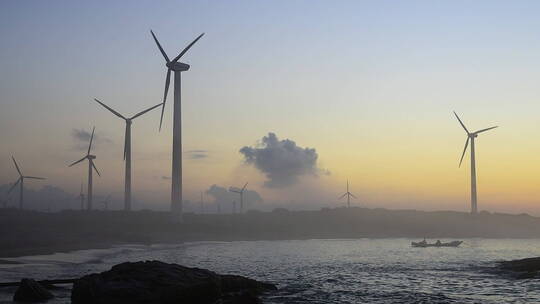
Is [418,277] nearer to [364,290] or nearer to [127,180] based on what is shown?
[364,290]

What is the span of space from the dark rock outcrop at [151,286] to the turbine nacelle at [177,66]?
88180 millimetres

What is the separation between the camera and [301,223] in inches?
7249

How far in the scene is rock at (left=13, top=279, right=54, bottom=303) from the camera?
32.4 metres

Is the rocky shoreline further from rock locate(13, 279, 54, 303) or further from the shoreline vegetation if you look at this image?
the shoreline vegetation

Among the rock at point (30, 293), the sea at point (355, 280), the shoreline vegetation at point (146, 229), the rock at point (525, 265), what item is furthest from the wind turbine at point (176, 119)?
the rock at point (30, 293)

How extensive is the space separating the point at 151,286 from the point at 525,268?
3876 centimetres

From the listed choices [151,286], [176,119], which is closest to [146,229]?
[176,119]

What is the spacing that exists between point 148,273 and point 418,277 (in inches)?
1155

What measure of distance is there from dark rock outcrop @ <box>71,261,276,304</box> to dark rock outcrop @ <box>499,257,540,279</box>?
29.7 meters

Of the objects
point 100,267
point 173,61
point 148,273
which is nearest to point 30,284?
point 148,273

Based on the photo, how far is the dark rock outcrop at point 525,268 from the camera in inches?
1960

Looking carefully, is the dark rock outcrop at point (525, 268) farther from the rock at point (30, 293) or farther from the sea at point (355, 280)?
the rock at point (30, 293)

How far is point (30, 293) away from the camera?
107 ft

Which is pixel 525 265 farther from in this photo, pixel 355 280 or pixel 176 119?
pixel 176 119
